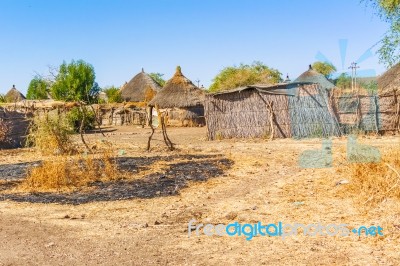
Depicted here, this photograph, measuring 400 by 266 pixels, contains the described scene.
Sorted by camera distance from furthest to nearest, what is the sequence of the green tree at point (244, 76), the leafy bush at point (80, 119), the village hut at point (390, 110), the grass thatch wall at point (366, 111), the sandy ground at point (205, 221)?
the green tree at point (244, 76)
the leafy bush at point (80, 119)
the grass thatch wall at point (366, 111)
the village hut at point (390, 110)
the sandy ground at point (205, 221)

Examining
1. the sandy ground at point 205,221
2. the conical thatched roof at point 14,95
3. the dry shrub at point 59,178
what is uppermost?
the conical thatched roof at point 14,95

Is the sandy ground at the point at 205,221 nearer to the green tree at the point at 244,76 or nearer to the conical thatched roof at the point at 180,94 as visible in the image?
the conical thatched roof at the point at 180,94

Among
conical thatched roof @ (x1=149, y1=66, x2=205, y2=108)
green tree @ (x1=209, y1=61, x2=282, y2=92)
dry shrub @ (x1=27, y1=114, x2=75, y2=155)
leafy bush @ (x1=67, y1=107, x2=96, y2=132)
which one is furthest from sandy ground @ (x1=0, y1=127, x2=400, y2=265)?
Answer: green tree @ (x1=209, y1=61, x2=282, y2=92)

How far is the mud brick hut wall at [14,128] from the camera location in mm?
18453

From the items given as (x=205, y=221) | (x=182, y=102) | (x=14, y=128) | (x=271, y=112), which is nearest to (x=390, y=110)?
(x=271, y=112)

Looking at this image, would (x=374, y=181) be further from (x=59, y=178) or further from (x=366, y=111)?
(x=366, y=111)

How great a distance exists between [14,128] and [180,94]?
579 inches

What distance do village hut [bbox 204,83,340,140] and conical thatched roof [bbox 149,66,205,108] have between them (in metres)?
12.8

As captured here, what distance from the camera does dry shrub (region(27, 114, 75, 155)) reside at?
1409 cm

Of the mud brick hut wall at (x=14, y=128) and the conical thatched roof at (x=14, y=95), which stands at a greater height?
the conical thatched roof at (x=14, y=95)

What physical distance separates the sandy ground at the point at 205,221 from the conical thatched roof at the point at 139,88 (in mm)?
33956

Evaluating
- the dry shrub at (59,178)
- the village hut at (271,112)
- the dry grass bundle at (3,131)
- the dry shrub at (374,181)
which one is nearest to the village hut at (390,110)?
the village hut at (271,112)

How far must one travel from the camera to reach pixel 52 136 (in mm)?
14047

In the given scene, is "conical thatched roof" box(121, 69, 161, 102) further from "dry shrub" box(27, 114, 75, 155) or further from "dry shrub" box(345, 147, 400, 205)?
"dry shrub" box(345, 147, 400, 205)
